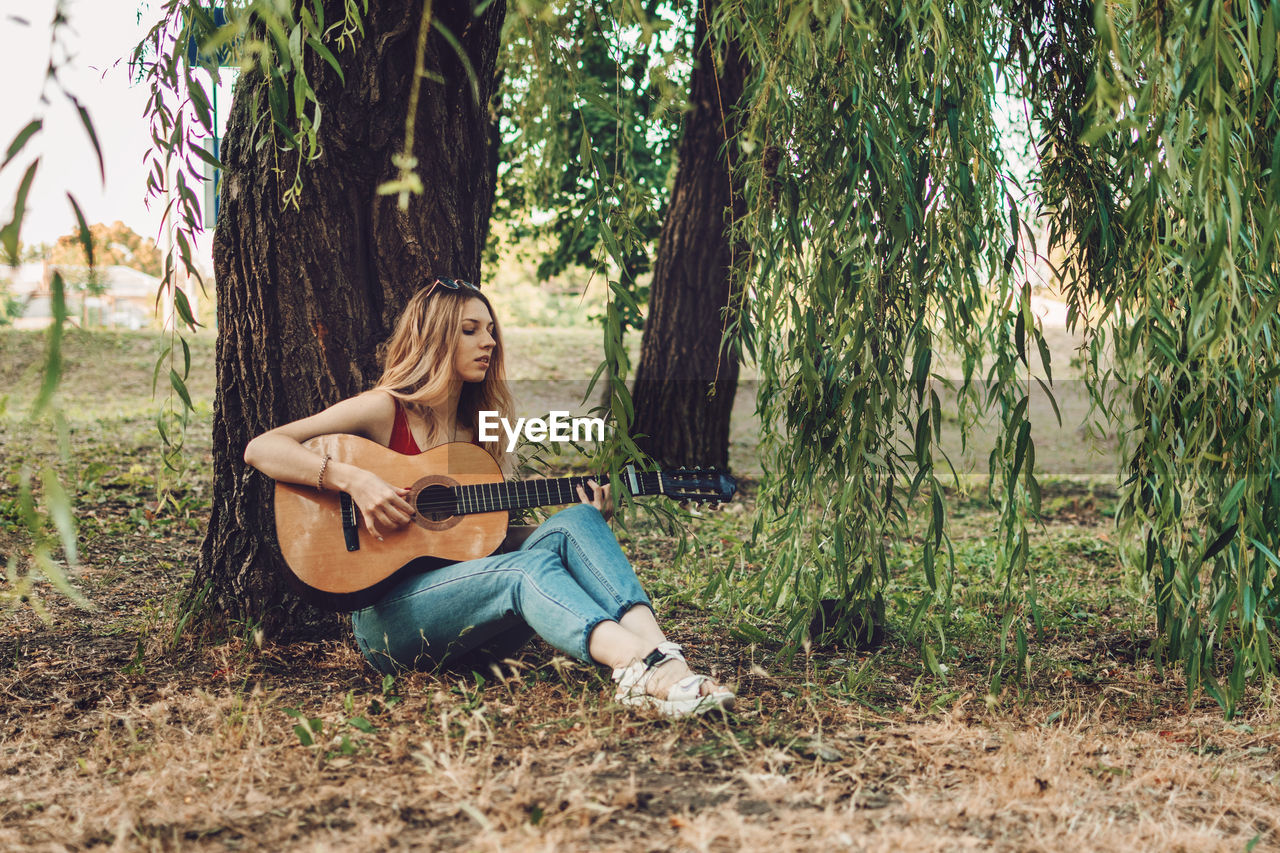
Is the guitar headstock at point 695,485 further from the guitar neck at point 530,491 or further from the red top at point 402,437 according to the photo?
the red top at point 402,437

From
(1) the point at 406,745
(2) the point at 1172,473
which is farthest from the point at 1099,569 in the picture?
(1) the point at 406,745

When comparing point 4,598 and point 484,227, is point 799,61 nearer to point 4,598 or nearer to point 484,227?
point 484,227

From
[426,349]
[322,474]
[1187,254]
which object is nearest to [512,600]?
[322,474]

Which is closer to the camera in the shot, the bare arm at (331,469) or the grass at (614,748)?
the grass at (614,748)

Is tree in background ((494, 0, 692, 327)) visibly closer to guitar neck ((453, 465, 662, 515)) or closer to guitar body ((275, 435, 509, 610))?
guitar neck ((453, 465, 662, 515))

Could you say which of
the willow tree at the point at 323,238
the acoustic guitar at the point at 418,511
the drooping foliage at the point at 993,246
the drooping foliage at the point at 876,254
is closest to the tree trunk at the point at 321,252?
the willow tree at the point at 323,238

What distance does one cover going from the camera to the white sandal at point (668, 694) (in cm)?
229

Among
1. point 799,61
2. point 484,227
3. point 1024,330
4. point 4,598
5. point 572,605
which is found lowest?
point 4,598

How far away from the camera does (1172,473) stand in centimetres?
245

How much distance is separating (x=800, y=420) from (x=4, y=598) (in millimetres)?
2610

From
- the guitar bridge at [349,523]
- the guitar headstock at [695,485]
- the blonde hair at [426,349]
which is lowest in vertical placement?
the guitar bridge at [349,523]

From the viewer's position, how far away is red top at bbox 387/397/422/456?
269 cm

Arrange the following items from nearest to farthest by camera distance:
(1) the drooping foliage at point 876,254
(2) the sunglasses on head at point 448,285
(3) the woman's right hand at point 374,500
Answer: (1) the drooping foliage at point 876,254 → (3) the woman's right hand at point 374,500 → (2) the sunglasses on head at point 448,285

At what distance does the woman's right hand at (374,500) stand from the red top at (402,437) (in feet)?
0.47
